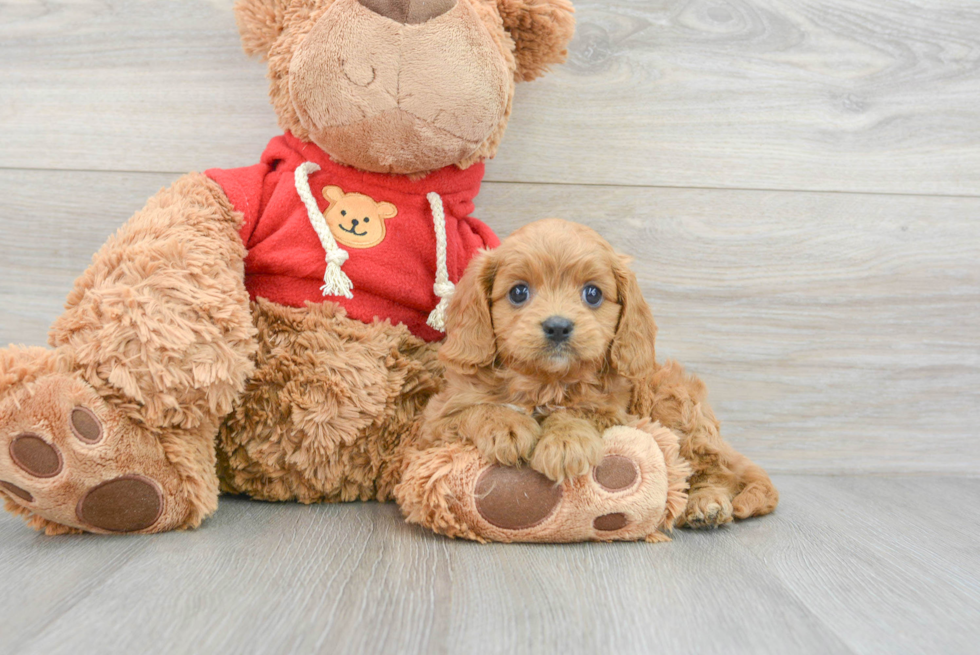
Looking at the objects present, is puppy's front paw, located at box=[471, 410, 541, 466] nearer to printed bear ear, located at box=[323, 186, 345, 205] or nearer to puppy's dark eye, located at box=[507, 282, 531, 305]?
puppy's dark eye, located at box=[507, 282, 531, 305]

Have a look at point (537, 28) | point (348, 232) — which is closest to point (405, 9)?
point (537, 28)

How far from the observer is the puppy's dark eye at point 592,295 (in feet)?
4.46

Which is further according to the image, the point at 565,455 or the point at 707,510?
the point at 707,510

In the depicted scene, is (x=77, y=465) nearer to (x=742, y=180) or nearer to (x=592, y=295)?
(x=592, y=295)

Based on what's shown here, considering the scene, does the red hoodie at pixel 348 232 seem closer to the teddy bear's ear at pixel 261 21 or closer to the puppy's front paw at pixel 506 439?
the teddy bear's ear at pixel 261 21

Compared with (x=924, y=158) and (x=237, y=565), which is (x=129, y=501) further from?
(x=924, y=158)

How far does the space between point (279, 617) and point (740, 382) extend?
4.51 ft

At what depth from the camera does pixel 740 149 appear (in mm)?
1917

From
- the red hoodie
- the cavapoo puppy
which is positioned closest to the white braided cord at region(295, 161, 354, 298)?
the red hoodie

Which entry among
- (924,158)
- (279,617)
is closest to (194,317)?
(279,617)

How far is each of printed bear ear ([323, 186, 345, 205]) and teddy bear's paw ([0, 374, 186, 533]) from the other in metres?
0.57

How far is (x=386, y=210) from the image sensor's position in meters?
1.54

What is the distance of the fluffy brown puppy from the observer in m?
1.27

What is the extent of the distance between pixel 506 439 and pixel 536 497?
109 millimetres
